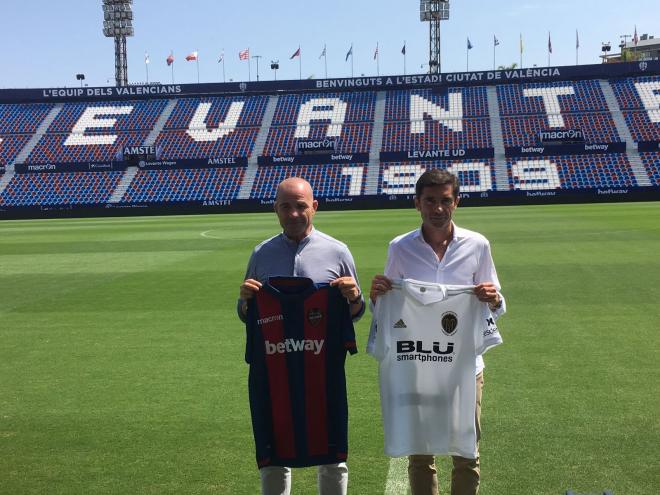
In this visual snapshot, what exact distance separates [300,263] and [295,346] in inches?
18.8

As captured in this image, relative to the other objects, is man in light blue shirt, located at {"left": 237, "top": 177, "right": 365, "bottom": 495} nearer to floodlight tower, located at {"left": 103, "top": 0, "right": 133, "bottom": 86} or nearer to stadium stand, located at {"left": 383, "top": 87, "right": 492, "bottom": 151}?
stadium stand, located at {"left": 383, "top": 87, "right": 492, "bottom": 151}

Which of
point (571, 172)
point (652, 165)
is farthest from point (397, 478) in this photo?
point (652, 165)

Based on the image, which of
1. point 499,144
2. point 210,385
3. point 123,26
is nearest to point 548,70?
point 499,144

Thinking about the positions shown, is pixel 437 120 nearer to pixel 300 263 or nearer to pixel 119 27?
pixel 119 27

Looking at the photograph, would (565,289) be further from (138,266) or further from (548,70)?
(548,70)

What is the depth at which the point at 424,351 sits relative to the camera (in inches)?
173

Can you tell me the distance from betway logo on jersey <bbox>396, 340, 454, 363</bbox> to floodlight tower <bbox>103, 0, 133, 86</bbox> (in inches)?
2815

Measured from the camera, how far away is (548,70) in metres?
65.5

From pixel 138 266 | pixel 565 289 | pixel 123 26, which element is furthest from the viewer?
pixel 123 26

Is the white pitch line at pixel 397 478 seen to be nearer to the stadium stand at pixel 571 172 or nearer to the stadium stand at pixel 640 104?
the stadium stand at pixel 571 172

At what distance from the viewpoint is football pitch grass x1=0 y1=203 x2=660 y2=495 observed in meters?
5.46

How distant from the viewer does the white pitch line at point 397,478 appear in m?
5.17

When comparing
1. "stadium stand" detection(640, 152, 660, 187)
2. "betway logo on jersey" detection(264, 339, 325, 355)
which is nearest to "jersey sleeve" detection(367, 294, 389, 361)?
"betway logo on jersey" detection(264, 339, 325, 355)

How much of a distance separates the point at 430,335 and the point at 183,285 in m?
11.7
